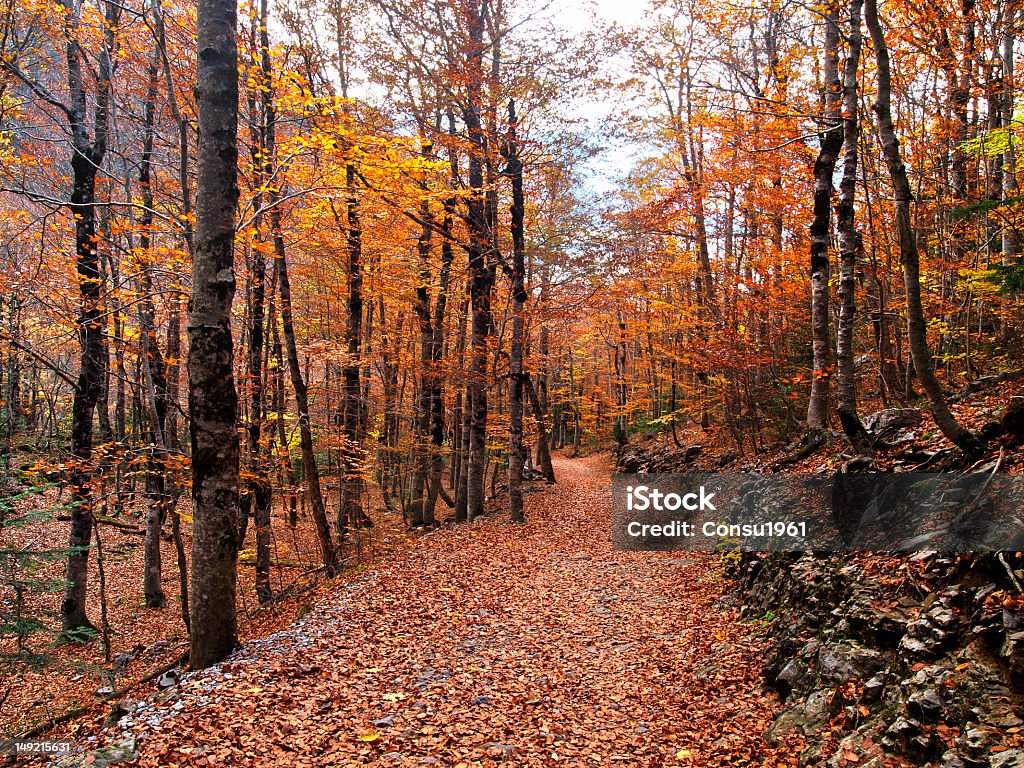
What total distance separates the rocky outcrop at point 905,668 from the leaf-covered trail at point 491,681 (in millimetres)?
484

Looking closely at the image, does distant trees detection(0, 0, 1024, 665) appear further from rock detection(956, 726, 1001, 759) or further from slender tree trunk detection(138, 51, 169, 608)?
rock detection(956, 726, 1001, 759)

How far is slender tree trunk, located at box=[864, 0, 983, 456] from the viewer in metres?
5.15

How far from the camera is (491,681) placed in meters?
5.59

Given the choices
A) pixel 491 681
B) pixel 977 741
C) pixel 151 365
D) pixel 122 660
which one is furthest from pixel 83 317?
pixel 977 741

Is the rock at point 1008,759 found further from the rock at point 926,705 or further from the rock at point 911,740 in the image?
the rock at point 926,705

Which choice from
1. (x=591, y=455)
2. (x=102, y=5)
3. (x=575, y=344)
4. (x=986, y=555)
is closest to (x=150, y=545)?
(x=102, y=5)

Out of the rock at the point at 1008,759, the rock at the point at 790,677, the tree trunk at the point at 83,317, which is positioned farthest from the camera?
the tree trunk at the point at 83,317

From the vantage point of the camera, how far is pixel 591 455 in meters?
31.7

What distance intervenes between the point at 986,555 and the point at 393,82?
43.6 feet

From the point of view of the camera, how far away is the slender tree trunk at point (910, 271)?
5.15 metres

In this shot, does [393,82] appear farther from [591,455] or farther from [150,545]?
[591,455]

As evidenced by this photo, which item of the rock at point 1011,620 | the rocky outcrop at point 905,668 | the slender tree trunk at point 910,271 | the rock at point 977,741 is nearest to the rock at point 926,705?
the rocky outcrop at point 905,668

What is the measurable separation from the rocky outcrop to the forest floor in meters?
0.41

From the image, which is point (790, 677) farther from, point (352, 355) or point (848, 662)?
point (352, 355)
